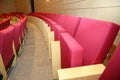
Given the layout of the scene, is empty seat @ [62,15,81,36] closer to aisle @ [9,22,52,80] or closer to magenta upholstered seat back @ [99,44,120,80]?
aisle @ [9,22,52,80]

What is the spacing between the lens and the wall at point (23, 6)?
1042cm

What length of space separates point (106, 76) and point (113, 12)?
855 millimetres

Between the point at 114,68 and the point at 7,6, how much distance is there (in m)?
13.2

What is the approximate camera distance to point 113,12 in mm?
1260

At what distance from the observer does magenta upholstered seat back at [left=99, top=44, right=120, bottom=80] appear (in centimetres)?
52

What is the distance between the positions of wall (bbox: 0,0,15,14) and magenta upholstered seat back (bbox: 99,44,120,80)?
1309 centimetres

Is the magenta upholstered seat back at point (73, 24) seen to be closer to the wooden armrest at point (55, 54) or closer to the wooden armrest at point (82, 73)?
the wooden armrest at point (55, 54)

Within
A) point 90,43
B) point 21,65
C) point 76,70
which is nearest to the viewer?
point 76,70

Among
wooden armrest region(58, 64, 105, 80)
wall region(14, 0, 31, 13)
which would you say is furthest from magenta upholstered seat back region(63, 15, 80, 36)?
wall region(14, 0, 31, 13)

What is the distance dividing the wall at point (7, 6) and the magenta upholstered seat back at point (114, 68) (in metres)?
13.1

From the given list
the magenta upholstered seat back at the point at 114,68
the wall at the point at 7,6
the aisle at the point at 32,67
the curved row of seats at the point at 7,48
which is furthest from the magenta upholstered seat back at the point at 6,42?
the wall at the point at 7,6

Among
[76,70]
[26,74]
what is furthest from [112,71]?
[26,74]

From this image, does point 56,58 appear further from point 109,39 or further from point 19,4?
point 19,4

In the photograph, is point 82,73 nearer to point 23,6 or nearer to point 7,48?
point 7,48
